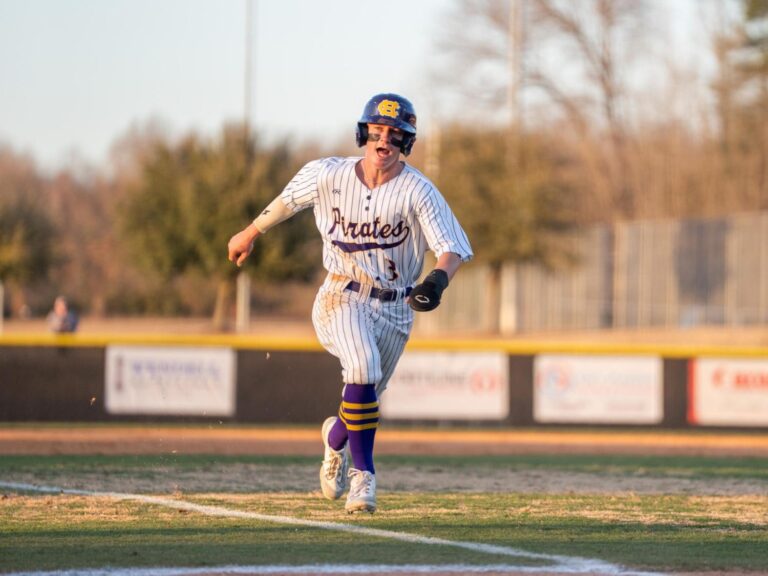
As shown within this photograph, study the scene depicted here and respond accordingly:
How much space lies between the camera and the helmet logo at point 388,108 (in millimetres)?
6469

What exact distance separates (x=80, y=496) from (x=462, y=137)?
31866 millimetres

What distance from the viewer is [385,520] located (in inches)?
241

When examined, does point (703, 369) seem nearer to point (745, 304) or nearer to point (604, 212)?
point (745, 304)

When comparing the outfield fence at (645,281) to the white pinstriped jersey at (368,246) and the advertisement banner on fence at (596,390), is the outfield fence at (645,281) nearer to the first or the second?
the advertisement banner on fence at (596,390)

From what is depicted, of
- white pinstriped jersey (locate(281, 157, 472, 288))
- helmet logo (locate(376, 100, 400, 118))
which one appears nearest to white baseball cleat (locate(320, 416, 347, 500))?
white pinstriped jersey (locate(281, 157, 472, 288))

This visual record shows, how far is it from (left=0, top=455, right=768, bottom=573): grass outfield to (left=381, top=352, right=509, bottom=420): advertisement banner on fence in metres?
8.05

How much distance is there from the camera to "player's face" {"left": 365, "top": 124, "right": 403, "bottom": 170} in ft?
21.3

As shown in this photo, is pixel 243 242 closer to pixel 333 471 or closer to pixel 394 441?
pixel 333 471

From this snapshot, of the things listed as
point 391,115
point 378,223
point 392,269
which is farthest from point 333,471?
point 391,115

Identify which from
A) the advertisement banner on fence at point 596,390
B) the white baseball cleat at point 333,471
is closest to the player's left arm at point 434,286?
the white baseball cleat at point 333,471

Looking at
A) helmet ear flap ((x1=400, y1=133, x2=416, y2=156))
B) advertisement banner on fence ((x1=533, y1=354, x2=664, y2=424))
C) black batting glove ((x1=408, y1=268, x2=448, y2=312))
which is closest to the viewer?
black batting glove ((x1=408, y1=268, x2=448, y2=312))

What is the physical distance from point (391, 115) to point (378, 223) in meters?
0.54

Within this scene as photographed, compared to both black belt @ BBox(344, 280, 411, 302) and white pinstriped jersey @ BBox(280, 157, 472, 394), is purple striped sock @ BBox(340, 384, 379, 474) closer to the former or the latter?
white pinstriped jersey @ BBox(280, 157, 472, 394)

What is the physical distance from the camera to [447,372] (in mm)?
18000
